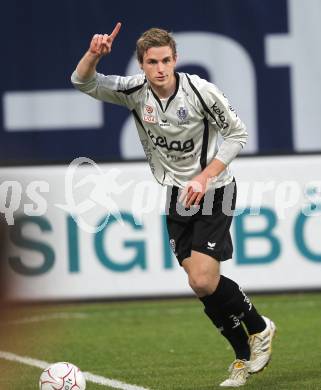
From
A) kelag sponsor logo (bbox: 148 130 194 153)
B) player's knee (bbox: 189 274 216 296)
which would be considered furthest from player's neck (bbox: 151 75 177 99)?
player's knee (bbox: 189 274 216 296)

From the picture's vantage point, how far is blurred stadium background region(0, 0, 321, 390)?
11.2 metres

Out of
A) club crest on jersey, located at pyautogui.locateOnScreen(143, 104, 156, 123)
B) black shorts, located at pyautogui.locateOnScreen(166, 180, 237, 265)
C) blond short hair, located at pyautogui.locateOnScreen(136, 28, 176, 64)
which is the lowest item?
black shorts, located at pyautogui.locateOnScreen(166, 180, 237, 265)

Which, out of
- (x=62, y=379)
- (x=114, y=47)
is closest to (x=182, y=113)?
(x=62, y=379)

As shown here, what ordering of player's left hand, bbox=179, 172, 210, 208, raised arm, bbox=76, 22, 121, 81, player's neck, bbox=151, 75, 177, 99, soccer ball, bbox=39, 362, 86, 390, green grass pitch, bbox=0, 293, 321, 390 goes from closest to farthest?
1. soccer ball, bbox=39, 362, 86, 390
2. player's left hand, bbox=179, 172, 210, 208
3. raised arm, bbox=76, 22, 121, 81
4. player's neck, bbox=151, 75, 177, 99
5. green grass pitch, bbox=0, 293, 321, 390

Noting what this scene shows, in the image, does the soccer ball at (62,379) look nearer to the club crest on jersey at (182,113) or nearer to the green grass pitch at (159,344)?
the green grass pitch at (159,344)

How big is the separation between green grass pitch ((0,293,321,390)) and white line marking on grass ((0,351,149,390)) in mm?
85

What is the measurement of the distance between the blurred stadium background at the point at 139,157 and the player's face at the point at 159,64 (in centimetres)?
389

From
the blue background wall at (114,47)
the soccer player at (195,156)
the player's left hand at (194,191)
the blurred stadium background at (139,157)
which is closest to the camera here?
the player's left hand at (194,191)

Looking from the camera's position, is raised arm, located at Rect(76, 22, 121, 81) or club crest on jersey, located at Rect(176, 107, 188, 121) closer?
raised arm, located at Rect(76, 22, 121, 81)

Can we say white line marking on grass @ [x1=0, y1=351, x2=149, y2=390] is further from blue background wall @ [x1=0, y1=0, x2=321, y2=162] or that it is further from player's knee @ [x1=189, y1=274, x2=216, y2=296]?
blue background wall @ [x1=0, y1=0, x2=321, y2=162]

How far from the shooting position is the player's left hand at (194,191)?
6.50 meters

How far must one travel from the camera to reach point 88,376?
7.38 metres

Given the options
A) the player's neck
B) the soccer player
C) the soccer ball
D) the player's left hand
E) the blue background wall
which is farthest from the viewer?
the blue background wall

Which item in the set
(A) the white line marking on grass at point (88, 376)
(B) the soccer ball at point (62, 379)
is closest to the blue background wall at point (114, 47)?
(A) the white line marking on grass at point (88, 376)
